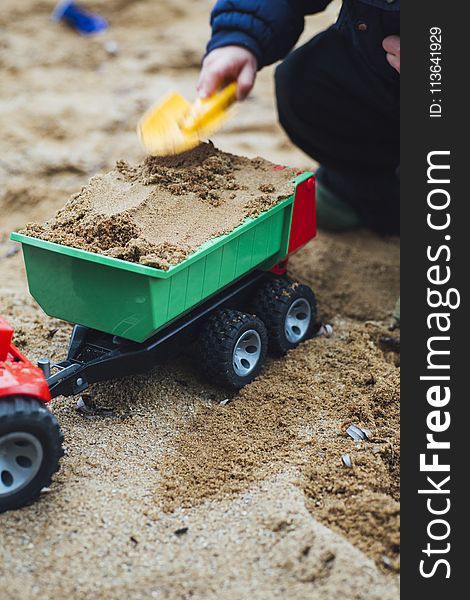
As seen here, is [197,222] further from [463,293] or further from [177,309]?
[463,293]

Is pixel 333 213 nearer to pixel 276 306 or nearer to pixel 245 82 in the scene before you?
pixel 245 82

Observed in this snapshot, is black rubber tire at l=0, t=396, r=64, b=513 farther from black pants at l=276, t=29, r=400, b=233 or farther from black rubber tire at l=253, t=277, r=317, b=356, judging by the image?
black pants at l=276, t=29, r=400, b=233

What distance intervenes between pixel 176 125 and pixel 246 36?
40 centimetres

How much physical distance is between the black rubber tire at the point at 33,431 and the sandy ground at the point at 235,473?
31 mm

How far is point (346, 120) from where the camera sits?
2.38 m

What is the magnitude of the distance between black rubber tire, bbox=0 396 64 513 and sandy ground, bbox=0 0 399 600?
0.10 feet

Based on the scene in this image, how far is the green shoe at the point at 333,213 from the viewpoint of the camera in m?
2.57

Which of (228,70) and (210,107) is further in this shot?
(228,70)

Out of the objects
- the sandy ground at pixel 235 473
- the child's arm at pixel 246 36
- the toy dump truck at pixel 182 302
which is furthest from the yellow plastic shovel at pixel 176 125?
the sandy ground at pixel 235 473

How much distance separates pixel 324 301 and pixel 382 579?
1.02m

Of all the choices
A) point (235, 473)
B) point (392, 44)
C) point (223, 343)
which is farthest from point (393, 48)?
point (235, 473)

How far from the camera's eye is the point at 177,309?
1.62 m

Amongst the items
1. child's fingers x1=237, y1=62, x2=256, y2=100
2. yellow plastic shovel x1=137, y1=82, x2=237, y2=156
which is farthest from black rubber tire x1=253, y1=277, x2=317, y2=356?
child's fingers x1=237, y1=62, x2=256, y2=100

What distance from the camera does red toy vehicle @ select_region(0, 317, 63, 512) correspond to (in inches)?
54.6
